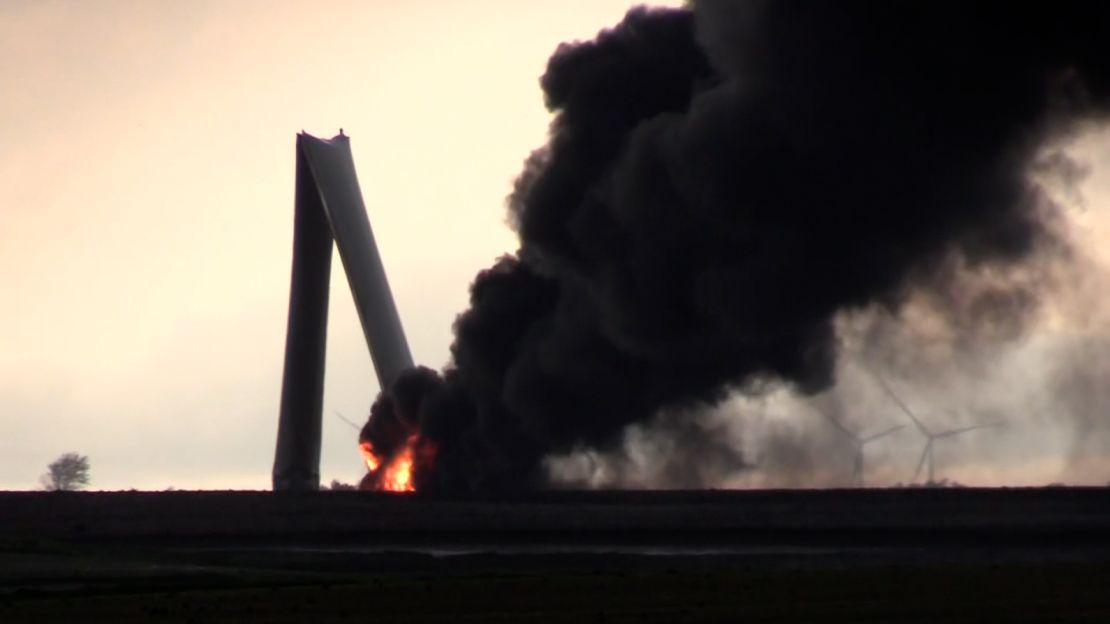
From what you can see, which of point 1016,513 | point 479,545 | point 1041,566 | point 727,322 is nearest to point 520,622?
point 1041,566

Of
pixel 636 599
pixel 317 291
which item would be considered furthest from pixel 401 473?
pixel 636 599

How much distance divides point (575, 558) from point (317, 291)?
7033 centimetres

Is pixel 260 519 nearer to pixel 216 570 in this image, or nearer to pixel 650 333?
pixel 650 333

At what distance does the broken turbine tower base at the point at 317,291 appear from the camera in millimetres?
133500

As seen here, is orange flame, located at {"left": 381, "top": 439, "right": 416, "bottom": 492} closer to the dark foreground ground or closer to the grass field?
the dark foreground ground

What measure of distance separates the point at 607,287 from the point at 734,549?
36.8 metres

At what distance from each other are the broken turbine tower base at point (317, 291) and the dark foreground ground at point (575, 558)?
28.6m

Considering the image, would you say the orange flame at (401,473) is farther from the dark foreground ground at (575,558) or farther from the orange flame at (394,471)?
the dark foreground ground at (575,558)

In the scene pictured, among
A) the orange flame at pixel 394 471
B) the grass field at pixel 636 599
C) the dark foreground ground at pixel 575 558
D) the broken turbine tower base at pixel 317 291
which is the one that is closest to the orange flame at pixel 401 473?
the orange flame at pixel 394 471

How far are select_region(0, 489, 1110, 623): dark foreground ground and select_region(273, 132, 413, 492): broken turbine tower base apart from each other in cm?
2860

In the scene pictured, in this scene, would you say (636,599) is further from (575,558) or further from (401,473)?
(401,473)

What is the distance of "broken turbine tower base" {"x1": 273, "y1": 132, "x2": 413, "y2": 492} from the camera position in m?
134

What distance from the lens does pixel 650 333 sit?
104 m

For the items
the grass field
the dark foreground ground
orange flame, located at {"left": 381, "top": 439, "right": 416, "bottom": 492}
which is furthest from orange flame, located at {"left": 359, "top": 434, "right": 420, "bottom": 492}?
the grass field
